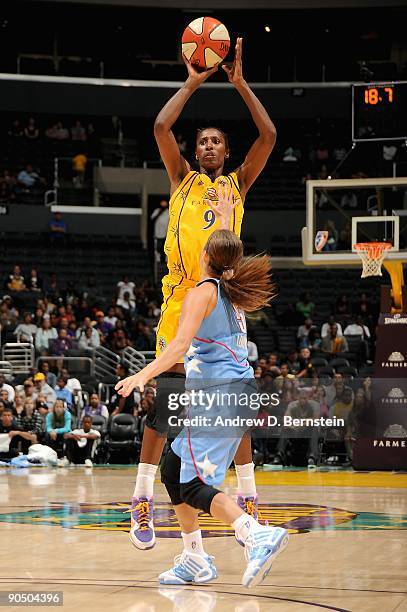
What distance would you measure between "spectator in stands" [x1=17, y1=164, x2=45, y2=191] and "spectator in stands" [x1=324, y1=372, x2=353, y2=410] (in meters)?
15.5

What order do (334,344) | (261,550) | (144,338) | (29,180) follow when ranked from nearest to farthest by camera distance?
1. (261,550)
2. (334,344)
3. (144,338)
4. (29,180)

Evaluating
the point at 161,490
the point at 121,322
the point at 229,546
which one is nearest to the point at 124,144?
the point at 121,322

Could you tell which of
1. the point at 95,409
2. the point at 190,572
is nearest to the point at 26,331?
the point at 95,409

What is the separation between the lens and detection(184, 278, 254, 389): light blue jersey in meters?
5.12

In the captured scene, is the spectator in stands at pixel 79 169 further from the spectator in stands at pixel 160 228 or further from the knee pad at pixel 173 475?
the knee pad at pixel 173 475

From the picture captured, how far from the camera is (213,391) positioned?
5055mm

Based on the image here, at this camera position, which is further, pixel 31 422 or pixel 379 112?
pixel 379 112

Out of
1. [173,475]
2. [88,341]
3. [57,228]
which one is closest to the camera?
[173,475]

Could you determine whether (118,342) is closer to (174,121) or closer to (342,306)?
(342,306)

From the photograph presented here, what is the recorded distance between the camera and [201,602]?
4.77 metres

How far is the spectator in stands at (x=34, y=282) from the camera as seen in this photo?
2450 cm

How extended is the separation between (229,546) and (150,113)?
26.3m

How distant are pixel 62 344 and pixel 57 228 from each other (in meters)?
8.27

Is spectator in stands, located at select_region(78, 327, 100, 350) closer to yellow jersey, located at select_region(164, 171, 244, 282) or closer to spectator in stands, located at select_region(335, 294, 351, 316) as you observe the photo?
spectator in stands, located at select_region(335, 294, 351, 316)
